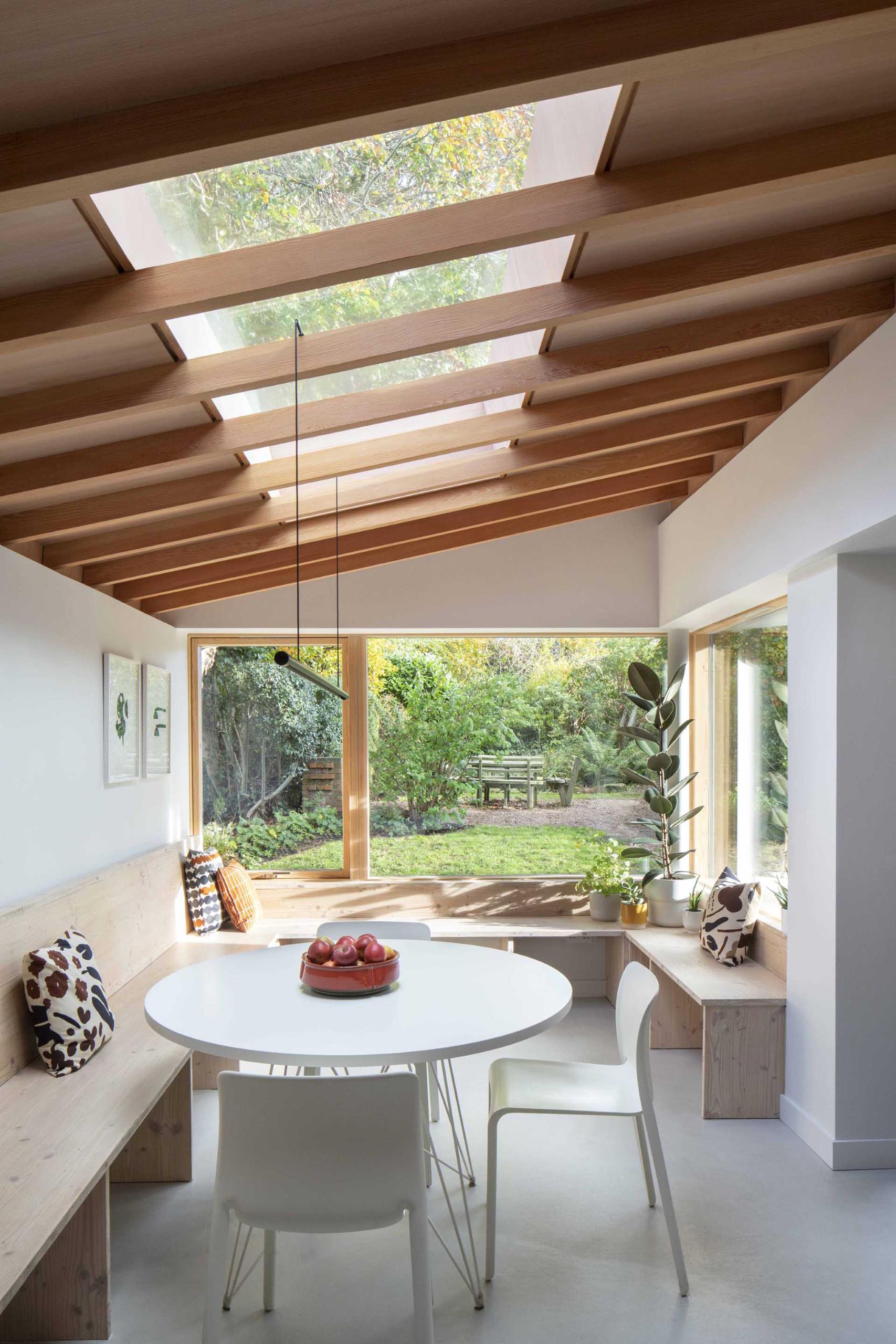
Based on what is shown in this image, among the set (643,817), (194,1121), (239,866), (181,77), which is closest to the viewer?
(181,77)

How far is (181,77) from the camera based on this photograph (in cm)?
161

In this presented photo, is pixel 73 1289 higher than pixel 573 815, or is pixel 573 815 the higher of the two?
pixel 573 815

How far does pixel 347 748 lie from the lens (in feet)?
19.3

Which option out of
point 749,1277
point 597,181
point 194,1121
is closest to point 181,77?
point 597,181

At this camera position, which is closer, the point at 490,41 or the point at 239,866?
the point at 490,41

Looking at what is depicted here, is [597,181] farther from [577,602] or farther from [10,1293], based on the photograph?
[577,602]

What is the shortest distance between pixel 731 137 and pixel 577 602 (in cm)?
367

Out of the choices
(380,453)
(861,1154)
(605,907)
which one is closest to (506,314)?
(380,453)

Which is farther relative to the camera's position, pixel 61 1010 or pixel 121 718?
pixel 121 718

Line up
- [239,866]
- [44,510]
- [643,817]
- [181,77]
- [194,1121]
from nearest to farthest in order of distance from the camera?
1. [181,77]
2. [44,510]
3. [194,1121]
4. [239,866]
5. [643,817]

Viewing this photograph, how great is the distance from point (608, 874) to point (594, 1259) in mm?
2770

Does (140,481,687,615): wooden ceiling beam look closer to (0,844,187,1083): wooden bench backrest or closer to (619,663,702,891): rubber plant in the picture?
(619,663,702,891): rubber plant

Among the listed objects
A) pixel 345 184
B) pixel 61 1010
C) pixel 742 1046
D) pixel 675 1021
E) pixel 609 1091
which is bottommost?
pixel 675 1021

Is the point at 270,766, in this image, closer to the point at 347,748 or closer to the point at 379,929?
the point at 347,748
